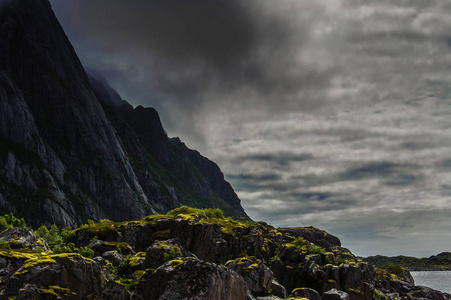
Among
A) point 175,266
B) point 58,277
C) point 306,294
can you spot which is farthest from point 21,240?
point 306,294

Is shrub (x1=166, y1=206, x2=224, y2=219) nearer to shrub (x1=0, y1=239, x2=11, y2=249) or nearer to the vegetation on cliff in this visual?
the vegetation on cliff

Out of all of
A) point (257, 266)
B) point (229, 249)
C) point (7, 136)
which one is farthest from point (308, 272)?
point (7, 136)

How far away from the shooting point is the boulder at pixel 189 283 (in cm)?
2546

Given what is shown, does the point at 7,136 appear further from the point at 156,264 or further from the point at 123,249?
the point at 156,264

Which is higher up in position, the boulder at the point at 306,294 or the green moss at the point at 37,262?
the green moss at the point at 37,262

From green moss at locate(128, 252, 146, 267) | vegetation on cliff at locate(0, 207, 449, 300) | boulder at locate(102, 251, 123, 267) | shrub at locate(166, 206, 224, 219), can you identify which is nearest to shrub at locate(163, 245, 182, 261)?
vegetation on cliff at locate(0, 207, 449, 300)

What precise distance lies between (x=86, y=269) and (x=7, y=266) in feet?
26.2

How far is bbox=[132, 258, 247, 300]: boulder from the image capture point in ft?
83.5

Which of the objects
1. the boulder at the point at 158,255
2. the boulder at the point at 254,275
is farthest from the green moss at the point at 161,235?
the boulder at the point at 254,275

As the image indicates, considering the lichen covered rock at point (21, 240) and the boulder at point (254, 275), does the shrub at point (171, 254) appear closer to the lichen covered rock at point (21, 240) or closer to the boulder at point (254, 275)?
the boulder at point (254, 275)

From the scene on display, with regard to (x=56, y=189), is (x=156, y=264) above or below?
below

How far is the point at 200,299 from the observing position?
81.5 feet

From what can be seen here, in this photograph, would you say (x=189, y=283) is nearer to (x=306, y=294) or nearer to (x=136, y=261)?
(x=136, y=261)

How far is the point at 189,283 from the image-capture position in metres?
26.0
